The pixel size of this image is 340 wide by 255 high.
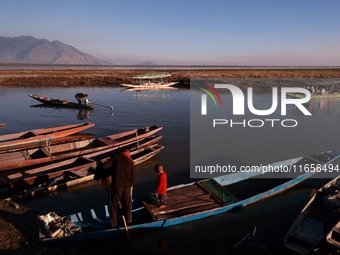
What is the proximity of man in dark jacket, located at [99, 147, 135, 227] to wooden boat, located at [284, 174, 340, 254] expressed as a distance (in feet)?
14.0

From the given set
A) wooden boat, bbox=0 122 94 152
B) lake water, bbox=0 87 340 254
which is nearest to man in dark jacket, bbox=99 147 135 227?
lake water, bbox=0 87 340 254

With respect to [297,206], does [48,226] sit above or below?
above

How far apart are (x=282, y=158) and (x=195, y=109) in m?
14.2

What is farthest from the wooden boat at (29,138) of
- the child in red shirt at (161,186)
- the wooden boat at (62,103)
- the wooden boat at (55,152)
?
the wooden boat at (62,103)

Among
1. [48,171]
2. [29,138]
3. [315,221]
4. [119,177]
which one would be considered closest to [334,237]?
[315,221]

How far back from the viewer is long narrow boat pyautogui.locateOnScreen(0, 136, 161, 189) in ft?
33.9

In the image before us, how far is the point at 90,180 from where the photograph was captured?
11383mm

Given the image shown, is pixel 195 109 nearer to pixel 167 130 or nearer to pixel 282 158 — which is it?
pixel 167 130

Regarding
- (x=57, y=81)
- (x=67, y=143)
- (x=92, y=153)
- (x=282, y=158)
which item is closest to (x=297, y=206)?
(x=282, y=158)

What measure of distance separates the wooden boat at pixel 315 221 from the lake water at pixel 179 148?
0.78 meters

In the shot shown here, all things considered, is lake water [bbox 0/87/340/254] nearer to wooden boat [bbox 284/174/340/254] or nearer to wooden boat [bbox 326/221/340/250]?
wooden boat [bbox 284/174/340/254]

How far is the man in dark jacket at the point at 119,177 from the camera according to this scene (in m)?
7.07

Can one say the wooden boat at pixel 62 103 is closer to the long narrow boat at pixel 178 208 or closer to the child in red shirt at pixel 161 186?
the long narrow boat at pixel 178 208

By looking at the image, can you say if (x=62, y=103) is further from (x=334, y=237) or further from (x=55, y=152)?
(x=334, y=237)
